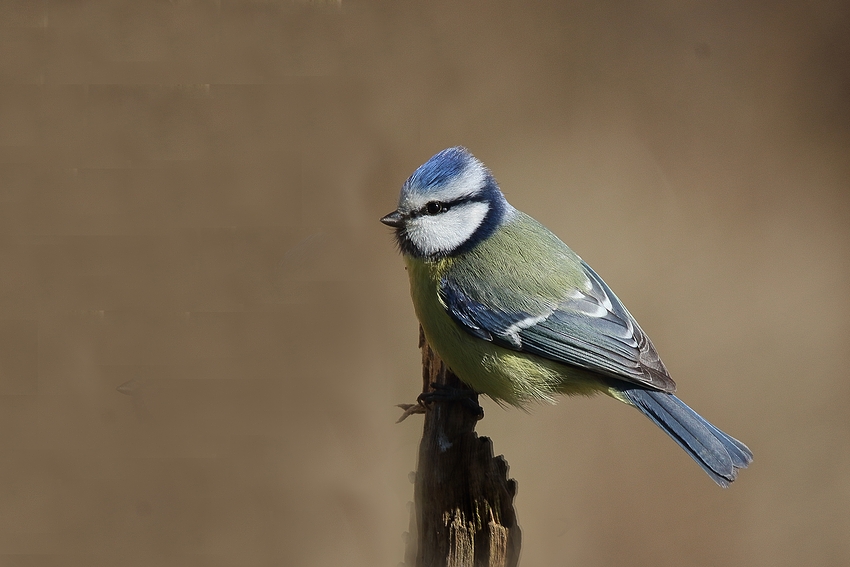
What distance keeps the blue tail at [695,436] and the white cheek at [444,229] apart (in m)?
0.72

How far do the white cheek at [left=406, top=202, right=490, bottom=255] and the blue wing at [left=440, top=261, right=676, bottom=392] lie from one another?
0.49 feet

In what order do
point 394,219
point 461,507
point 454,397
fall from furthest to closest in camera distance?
1. point 394,219
2. point 454,397
3. point 461,507

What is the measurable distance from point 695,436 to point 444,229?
1.02 meters

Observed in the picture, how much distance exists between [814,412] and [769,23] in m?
2.39

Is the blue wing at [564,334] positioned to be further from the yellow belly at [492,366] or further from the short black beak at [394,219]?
the short black beak at [394,219]

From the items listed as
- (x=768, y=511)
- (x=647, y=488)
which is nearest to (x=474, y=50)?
(x=647, y=488)

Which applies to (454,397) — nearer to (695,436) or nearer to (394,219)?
(394,219)

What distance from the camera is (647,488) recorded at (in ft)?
12.3

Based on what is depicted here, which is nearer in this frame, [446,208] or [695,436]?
[695,436]

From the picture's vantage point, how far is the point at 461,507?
1.91 meters

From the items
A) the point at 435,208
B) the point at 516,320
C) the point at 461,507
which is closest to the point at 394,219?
the point at 435,208

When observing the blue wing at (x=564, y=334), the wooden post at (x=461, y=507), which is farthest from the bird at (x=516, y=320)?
the wooden post at (x=461, y=507)

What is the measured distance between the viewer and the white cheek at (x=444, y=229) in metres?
2.55

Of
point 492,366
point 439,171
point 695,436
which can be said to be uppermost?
point 439,171
